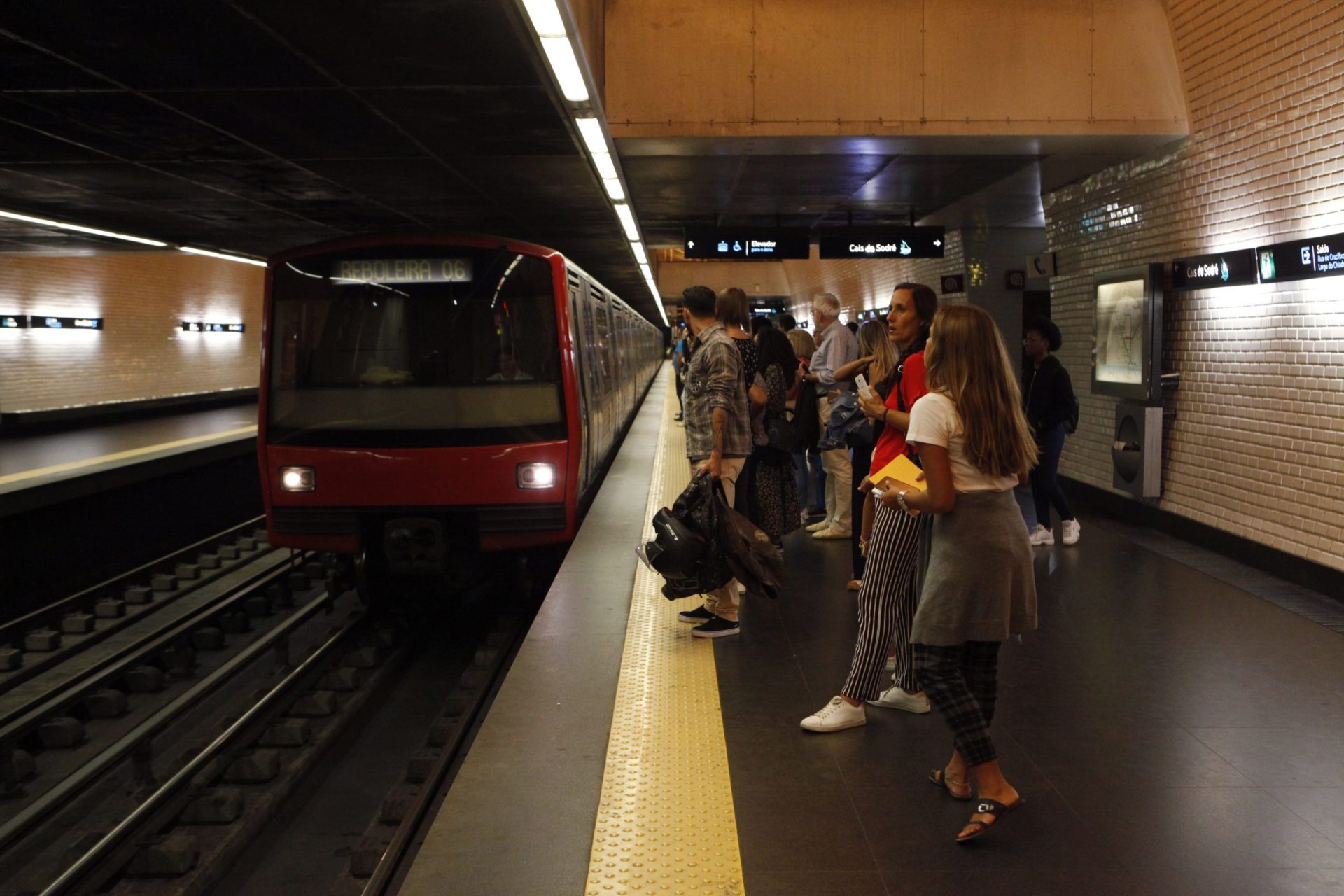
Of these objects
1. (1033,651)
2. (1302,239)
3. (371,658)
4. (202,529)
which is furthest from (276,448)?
(202,529)

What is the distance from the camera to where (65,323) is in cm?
1720

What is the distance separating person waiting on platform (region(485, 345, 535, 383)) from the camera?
23.4 ft

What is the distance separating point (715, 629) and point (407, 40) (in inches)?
151

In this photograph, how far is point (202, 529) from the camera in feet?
49.7

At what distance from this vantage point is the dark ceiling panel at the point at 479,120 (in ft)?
24.7

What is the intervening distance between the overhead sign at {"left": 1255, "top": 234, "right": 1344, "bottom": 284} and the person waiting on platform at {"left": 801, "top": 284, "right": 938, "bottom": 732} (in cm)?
355

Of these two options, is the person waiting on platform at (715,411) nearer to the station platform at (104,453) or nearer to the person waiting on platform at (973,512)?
the person waiting on platform at (973,512)

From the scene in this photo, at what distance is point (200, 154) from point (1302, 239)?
8.77 meters

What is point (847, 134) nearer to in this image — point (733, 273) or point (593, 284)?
point (593, 284)

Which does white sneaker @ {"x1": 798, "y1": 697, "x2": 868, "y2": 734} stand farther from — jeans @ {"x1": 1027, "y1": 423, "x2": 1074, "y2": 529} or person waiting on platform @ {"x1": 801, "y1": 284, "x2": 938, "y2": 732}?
jeans @ {"x1": 1027, "y1": 423, "x2": 1074, "y2": 529}

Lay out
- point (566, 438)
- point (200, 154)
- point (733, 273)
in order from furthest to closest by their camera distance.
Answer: point (733, 273) < point (200, 154) < point (566, 438)

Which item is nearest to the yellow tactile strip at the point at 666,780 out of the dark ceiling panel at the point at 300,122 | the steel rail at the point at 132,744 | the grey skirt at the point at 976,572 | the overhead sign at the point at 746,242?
the grey skirt at the point at 976,572

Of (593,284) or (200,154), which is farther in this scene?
(593,284)

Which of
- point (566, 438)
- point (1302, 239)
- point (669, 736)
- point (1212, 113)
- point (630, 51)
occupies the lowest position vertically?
point (669, 736)
